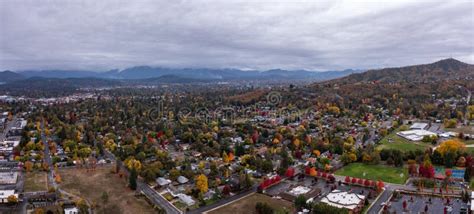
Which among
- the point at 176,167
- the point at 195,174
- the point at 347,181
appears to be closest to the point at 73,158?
the point at 176,167

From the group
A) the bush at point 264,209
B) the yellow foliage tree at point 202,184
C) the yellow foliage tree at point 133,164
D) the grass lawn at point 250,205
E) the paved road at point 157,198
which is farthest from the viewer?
the yellow foliage tree at point 133,164

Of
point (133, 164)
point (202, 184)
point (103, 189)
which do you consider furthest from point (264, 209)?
point (133, 164)

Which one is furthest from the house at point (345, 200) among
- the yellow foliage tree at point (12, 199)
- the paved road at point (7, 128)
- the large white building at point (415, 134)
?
the paved road at point (7, 128)

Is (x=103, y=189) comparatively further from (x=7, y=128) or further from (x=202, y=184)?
(x=7, y=128)

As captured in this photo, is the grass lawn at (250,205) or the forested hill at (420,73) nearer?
the grass lawn at (250,205)

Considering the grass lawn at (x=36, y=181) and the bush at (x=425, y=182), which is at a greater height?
the bush at (x=425, y=182)

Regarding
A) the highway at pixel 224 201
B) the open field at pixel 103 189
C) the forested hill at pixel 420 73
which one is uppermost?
the forested hill at pixel 420 73

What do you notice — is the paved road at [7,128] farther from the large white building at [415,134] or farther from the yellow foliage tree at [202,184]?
the large white building at [415,134]

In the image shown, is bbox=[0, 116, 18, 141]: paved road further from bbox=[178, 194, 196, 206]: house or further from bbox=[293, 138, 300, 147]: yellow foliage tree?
bbox=[293, 138, 300, 147]: yellow foliage tree
